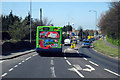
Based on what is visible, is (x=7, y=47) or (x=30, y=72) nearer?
(x=30, y=72)

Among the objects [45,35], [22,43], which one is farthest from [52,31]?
[22,43]

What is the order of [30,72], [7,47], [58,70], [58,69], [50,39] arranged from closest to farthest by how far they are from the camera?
[30,72] < [58,70] < [58,69] < [50,39] < [7,47]

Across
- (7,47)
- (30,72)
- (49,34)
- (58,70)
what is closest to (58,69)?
(58,70)

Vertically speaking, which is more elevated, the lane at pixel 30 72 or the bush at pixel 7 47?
the bush at pixel 7 47

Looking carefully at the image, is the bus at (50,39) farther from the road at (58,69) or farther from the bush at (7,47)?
the bush at (7,47)

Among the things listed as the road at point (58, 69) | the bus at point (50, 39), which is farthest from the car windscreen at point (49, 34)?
the road at point (58, 69)

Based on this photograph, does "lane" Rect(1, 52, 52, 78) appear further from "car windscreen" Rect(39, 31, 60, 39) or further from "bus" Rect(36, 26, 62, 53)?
"car windscreen" Rect(39, 31, 60, 39)

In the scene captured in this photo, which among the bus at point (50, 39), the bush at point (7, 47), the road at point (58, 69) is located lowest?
the road at point (58, 69)

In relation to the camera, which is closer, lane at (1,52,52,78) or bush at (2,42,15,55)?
lane at (1,52,52,78)

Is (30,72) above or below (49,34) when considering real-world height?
below

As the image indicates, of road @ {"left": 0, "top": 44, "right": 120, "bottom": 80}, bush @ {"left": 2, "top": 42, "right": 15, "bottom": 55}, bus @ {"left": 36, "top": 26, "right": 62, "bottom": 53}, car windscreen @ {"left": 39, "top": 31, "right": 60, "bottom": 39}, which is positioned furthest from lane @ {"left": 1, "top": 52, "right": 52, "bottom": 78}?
bush @ {"left": 2, "top": 42, "right": 15, "bottom": 55}

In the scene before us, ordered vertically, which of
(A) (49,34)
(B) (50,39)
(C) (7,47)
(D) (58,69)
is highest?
(A) (49,34)

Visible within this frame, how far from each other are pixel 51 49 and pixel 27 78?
11.3 meters

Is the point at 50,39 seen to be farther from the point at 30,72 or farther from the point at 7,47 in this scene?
the point at 30,72
